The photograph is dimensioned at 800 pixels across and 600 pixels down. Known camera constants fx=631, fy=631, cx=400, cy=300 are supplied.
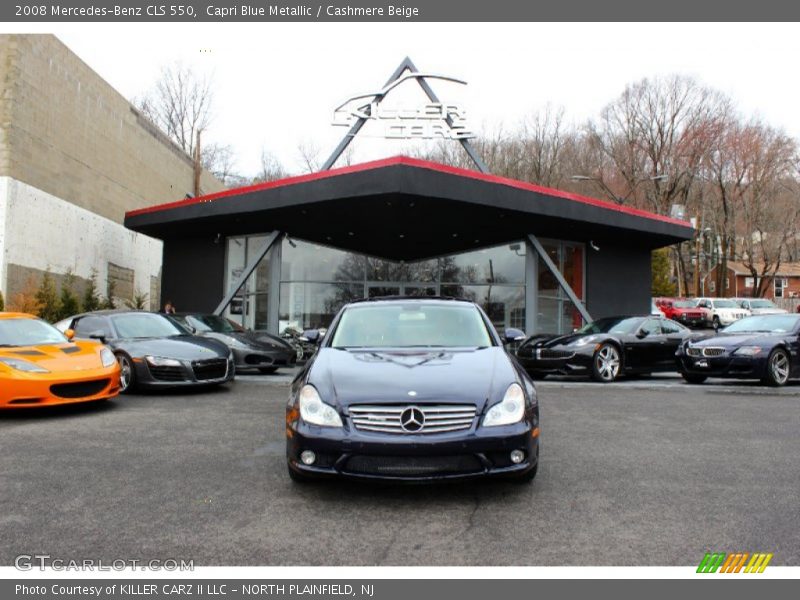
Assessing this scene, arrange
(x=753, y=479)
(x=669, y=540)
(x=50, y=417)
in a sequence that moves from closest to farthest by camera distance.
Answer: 1. (x=669, y=540)
2. (x=753, y=479)
3. (x=50, y=417)

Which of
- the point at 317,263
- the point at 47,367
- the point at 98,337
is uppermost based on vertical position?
the point at 317,263

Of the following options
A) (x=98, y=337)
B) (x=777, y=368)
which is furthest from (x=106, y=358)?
(x=777, y=368)

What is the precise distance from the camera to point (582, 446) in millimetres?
6059

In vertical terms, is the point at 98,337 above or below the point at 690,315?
below

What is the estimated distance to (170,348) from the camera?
976cm

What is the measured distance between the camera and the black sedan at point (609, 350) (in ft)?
39.2

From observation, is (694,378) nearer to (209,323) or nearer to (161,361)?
(161,361)

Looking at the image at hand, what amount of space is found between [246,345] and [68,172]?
10297 mm

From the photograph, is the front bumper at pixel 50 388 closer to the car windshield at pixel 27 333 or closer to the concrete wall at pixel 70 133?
the car windshield at pixel 27 333

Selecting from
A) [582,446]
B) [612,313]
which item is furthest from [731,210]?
[582,446]

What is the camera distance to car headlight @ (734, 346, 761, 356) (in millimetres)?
11000

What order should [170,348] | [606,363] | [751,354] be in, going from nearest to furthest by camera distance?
1. [170,348]
2. [751,354]
3. [606,363]
